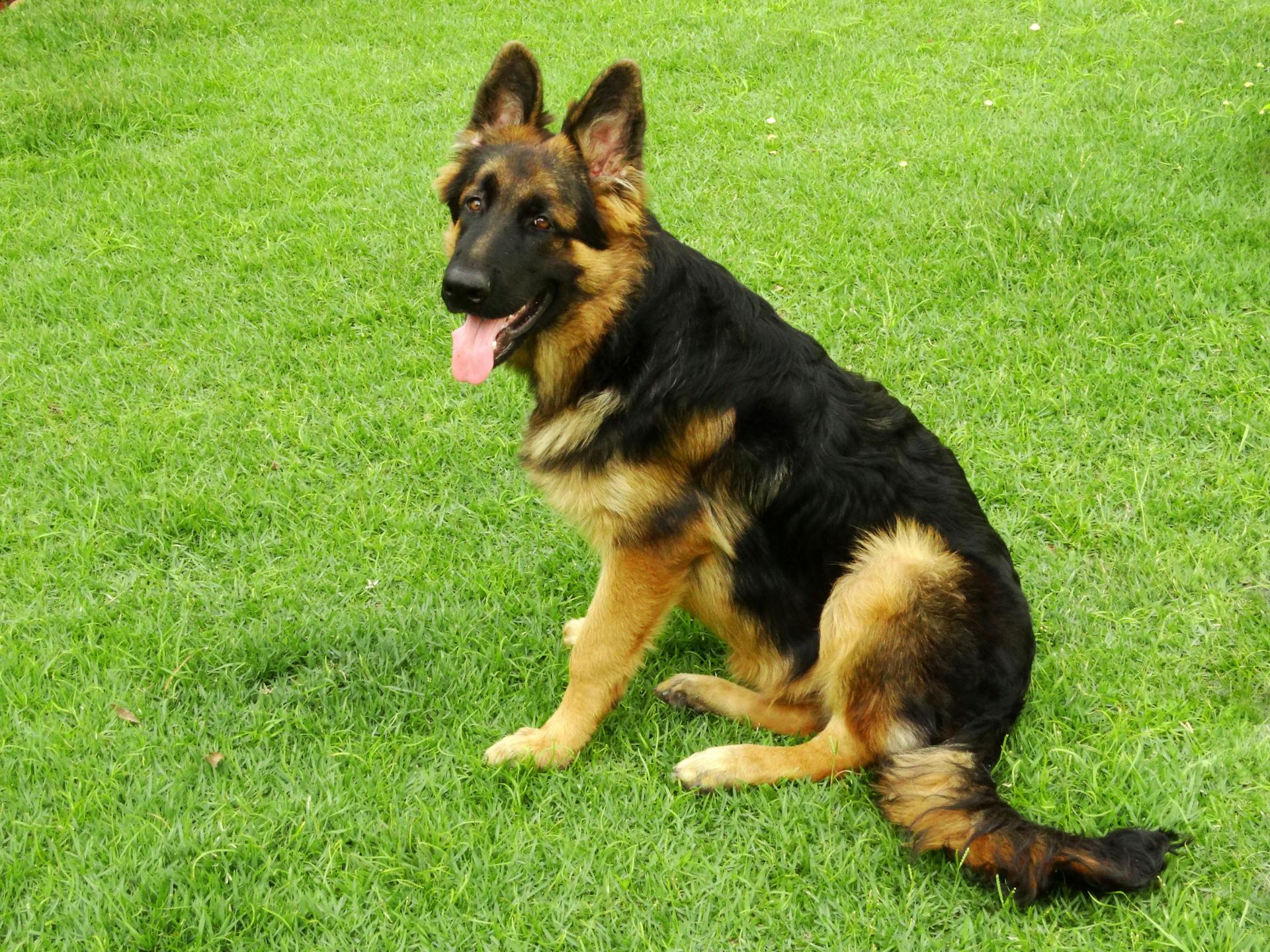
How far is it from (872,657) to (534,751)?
3.80 feet

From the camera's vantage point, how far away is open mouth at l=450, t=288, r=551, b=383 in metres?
3.37

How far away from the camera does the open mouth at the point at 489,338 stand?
3371 mm

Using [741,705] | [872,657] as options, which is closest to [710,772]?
[741,705]

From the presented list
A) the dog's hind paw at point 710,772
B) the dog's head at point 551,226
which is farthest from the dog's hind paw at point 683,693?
the dog's head at point 551,226

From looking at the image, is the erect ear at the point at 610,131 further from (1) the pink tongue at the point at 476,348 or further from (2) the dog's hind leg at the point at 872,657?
(2) the dog's hind leg at the point at 872,657

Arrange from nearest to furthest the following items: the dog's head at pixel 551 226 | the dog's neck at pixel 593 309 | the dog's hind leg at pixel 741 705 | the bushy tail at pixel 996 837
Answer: the bushy tail at pixel 996 837 → the dog's head at pixel 551 226 → the dog's neck at pixel 593 309 → the dog's hind leg at pixel 741 705

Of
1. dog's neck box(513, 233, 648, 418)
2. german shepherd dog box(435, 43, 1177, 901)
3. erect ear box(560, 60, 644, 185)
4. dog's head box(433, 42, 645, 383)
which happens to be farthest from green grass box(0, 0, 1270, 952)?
erect ear box(560, 60, 644, 185)

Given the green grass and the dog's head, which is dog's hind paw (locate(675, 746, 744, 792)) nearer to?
the green grass

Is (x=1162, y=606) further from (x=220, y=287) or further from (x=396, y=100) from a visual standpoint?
(x=396, y=100)

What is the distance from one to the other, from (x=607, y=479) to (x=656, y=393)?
0.33 metres

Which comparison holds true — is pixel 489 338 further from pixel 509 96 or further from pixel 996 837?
pixel 996 837

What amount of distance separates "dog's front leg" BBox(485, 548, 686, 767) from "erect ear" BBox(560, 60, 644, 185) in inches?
50.1

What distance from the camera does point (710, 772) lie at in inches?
132

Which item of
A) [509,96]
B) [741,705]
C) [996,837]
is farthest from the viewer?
[741,705]
